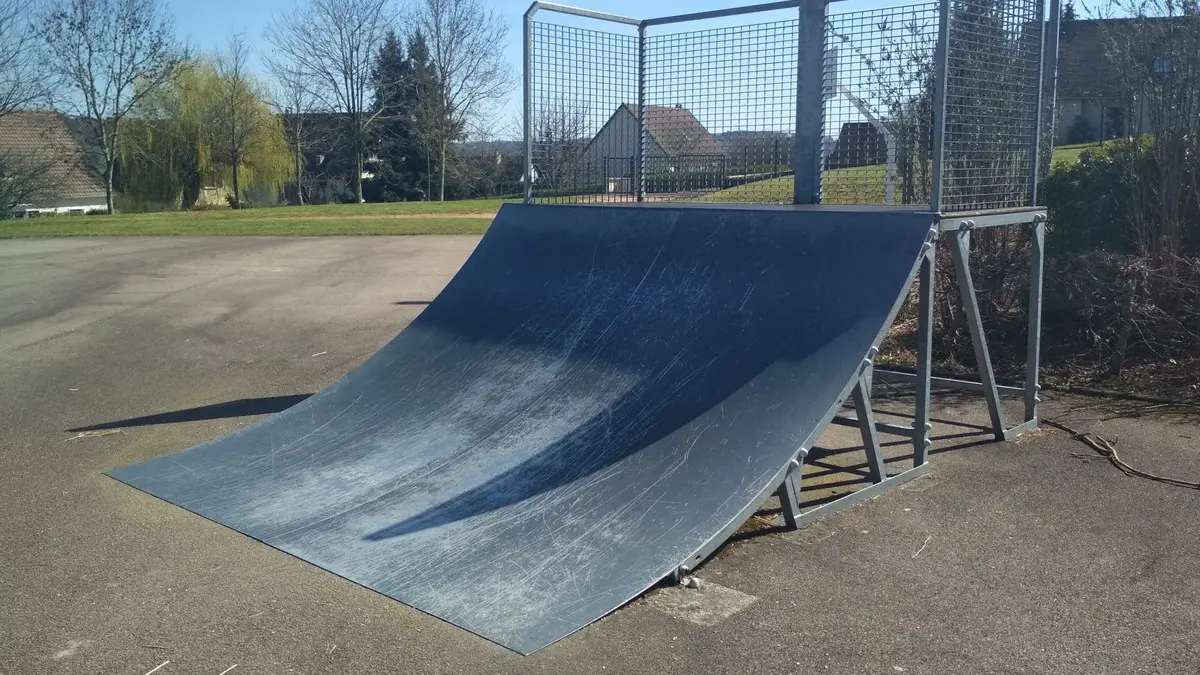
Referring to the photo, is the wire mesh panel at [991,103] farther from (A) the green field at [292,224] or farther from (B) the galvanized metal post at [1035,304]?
(A) the green field at [292,224]

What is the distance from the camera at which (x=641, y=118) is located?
7660 millimetres

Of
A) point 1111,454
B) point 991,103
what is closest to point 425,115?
point 991,103

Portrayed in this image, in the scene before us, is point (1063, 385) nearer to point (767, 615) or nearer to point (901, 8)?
point (901, 8)

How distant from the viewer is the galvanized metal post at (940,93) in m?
4.70

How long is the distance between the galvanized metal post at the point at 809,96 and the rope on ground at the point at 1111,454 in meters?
2.25

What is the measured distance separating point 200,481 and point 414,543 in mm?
1669

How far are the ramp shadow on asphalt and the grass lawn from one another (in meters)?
14.5

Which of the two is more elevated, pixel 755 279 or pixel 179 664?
pixel 755 279

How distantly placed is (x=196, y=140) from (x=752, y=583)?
141 feet

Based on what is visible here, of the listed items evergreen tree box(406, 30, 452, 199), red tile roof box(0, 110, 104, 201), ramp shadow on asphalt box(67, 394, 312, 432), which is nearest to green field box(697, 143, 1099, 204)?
ramp shadow on asphalt box(67, 394, 312, 432)

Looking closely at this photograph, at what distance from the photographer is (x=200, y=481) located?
512 centimetres

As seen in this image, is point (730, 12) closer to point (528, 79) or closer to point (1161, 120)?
point (528, 79)

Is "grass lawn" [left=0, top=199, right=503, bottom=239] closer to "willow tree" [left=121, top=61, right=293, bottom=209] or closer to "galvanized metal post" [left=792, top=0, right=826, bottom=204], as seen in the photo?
"willow tree" [left=121, top=61, right=293, bottom=209]

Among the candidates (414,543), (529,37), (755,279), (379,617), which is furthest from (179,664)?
(529,37)
